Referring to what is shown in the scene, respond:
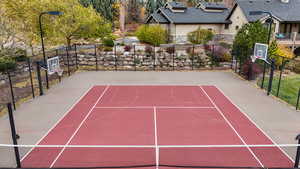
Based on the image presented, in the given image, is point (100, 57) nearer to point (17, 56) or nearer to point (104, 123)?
point (17, 56)

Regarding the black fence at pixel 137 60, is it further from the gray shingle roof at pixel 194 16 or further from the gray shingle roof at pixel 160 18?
the gray shingle roof at pixel 160 18

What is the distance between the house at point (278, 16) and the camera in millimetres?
26498

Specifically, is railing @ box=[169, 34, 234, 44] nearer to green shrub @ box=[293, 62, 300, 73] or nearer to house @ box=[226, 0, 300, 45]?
house @ box=[226, 0, 300, 45]

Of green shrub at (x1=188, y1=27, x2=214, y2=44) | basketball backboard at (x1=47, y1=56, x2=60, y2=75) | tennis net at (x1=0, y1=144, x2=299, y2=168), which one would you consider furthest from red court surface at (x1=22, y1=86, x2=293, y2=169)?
green shrub at (x1=188, y1=27, x2=214, y2=44)

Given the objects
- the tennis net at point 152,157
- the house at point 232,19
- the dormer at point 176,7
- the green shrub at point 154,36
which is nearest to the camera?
the tennis net at point 152,157

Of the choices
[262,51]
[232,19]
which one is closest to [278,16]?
[232,19]

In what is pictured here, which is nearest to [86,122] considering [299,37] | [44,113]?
[44,113]

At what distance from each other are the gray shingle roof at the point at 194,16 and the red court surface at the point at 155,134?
63.7 feet

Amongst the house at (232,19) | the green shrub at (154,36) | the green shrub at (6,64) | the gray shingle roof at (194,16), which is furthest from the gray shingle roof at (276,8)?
the green shrub at (6,64)

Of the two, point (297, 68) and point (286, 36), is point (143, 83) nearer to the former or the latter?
point (297, 68)

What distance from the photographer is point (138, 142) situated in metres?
6.82

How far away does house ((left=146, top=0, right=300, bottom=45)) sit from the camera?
88.1ft

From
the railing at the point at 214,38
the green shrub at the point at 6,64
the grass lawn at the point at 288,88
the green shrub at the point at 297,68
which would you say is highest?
the railing at the point at 214,38

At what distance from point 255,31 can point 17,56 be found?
1885 cm
